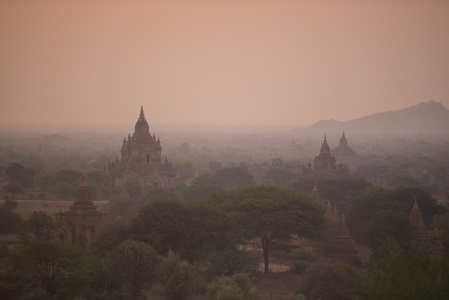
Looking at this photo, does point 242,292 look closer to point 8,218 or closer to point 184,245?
point 184,245

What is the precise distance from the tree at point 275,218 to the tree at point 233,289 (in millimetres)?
7521

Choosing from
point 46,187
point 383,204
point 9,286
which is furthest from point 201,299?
point 46,187

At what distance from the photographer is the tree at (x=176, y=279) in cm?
3227

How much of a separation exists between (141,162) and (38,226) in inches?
1373

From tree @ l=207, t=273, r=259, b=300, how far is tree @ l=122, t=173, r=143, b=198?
40.3 m

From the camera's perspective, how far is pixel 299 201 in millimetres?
41469

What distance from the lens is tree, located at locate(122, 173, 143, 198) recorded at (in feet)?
236

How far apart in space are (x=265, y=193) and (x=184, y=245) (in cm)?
717

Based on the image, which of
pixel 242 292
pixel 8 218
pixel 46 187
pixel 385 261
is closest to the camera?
pixel 385 261

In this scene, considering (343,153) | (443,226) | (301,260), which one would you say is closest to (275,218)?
(301,260)

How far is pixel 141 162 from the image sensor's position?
3071 inches

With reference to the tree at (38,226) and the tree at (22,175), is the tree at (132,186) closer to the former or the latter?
the tree at (22,175)

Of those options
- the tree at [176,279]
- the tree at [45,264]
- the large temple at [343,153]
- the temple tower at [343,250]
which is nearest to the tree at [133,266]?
the tree at [176,279]

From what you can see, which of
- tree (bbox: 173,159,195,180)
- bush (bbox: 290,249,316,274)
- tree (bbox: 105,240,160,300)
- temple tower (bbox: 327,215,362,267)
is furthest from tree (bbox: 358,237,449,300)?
tree (bbox: 173,159,195,180)
